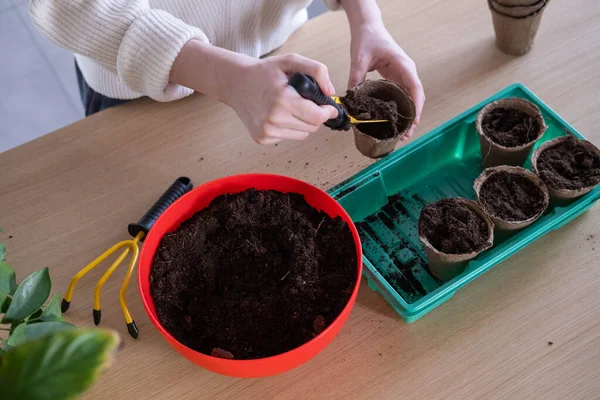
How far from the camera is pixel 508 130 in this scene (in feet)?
2.87

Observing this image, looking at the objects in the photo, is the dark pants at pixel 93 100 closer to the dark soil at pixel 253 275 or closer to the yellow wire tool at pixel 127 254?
the yellow wire tool at pixel 127 254

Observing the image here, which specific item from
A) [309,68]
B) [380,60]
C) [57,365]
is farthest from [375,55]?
[57,365]

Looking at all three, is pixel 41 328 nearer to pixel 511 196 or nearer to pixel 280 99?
pixel 280 99

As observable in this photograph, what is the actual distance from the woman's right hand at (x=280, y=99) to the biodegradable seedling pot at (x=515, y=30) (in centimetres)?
44

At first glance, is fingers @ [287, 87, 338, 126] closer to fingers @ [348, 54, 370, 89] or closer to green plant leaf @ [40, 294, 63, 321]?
fingers @ [348, 54, 370, 89]

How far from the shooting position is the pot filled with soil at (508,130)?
85cm

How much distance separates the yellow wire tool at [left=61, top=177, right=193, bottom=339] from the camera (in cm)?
76

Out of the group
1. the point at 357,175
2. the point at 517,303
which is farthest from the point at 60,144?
the point at 517,303

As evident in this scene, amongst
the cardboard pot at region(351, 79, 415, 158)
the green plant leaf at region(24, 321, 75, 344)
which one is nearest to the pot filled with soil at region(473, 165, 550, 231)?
the cardboard pot at region(351, 79, 415, 158)

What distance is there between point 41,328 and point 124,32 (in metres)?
0.52

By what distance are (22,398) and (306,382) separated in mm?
459

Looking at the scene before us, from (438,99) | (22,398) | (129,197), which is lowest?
(438,99)

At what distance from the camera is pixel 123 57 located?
853 mm

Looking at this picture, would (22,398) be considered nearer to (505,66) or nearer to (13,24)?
(505,66)
